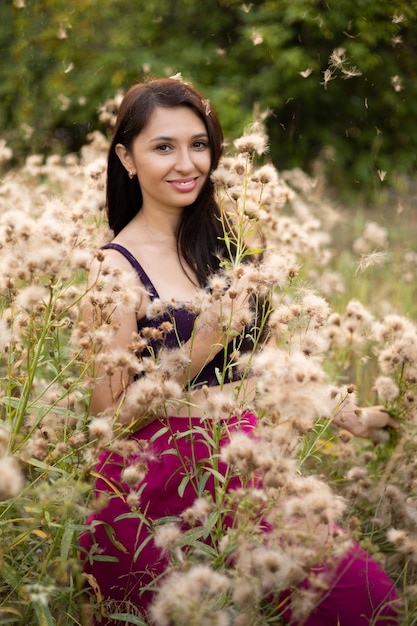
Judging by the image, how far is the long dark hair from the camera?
2.56m

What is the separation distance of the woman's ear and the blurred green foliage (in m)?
3.98

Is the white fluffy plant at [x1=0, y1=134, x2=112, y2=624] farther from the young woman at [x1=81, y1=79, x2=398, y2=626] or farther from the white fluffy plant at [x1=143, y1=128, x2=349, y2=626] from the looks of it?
the white fluffy plant at [x1=143, y1=128, x2=349, y2=626]

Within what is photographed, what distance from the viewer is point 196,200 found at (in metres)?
2.75

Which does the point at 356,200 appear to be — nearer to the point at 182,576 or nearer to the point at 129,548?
the point at 129,548

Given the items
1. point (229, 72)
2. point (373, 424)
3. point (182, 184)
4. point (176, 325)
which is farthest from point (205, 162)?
point (229, 72)

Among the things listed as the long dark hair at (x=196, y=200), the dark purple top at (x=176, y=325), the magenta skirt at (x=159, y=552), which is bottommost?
the magenta skirt at (x=159, y=552)

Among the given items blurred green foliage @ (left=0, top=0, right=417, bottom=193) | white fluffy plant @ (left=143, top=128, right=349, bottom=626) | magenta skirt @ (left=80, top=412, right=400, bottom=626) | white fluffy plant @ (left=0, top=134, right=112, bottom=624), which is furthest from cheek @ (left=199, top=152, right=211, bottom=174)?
blurred green foliage @ (left=0, top=0, right=417, bottom=193)

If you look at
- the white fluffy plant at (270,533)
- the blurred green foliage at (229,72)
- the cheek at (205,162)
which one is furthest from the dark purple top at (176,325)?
the blurred green foliage at (229,72)

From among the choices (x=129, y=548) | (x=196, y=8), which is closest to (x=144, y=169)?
(x=129, y=548)

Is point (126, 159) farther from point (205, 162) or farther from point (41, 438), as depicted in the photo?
point (41, 438)

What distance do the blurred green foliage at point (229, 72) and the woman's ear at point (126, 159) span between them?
3.98m

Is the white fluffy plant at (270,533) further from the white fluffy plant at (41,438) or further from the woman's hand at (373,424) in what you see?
the woman's hand at (373,424)

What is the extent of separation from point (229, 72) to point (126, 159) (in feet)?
16.3

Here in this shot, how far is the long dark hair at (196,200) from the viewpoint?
2564mm
